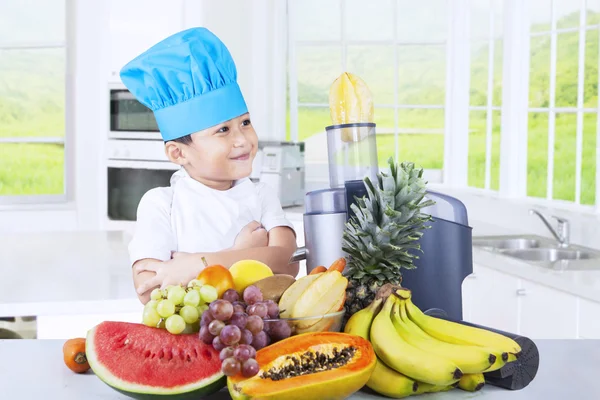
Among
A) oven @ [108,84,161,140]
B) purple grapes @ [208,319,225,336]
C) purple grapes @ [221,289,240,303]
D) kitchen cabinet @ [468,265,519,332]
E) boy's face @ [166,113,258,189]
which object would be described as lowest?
kitchen cabinet @ [468,265,519,332]

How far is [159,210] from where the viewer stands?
158 centimetres

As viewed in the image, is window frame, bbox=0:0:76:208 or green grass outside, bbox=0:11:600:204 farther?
green grass outside, bbox=0:11:600:204

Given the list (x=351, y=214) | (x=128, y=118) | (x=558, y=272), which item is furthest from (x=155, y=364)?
(x=128, y=118)

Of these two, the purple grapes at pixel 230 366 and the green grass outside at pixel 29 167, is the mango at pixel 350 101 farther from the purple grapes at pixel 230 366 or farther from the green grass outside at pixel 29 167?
the green grass outside at pixel 29 167

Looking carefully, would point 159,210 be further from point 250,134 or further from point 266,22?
point 266,22

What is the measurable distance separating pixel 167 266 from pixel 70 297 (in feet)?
2.94

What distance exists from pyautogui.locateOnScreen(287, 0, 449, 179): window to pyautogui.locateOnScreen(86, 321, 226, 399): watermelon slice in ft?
12.0

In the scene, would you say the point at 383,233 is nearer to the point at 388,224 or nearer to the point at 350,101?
the point at 388,224

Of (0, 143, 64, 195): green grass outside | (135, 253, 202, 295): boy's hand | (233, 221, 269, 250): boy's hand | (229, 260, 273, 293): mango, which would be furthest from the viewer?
(0, 143, 64, 195): green grass outside

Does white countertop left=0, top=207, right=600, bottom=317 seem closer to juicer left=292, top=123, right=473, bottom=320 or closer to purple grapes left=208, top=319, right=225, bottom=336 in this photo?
juicer left=292, top=123, right=473, bottom=320

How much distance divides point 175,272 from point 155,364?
434 millimetres

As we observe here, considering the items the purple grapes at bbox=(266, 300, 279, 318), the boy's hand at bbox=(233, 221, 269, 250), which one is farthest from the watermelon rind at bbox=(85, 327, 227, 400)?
the boy's hand at bbox=(233, 221, 269, 250)

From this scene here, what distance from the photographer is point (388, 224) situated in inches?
45.6

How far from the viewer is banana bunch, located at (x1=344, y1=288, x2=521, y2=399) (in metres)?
1.06
